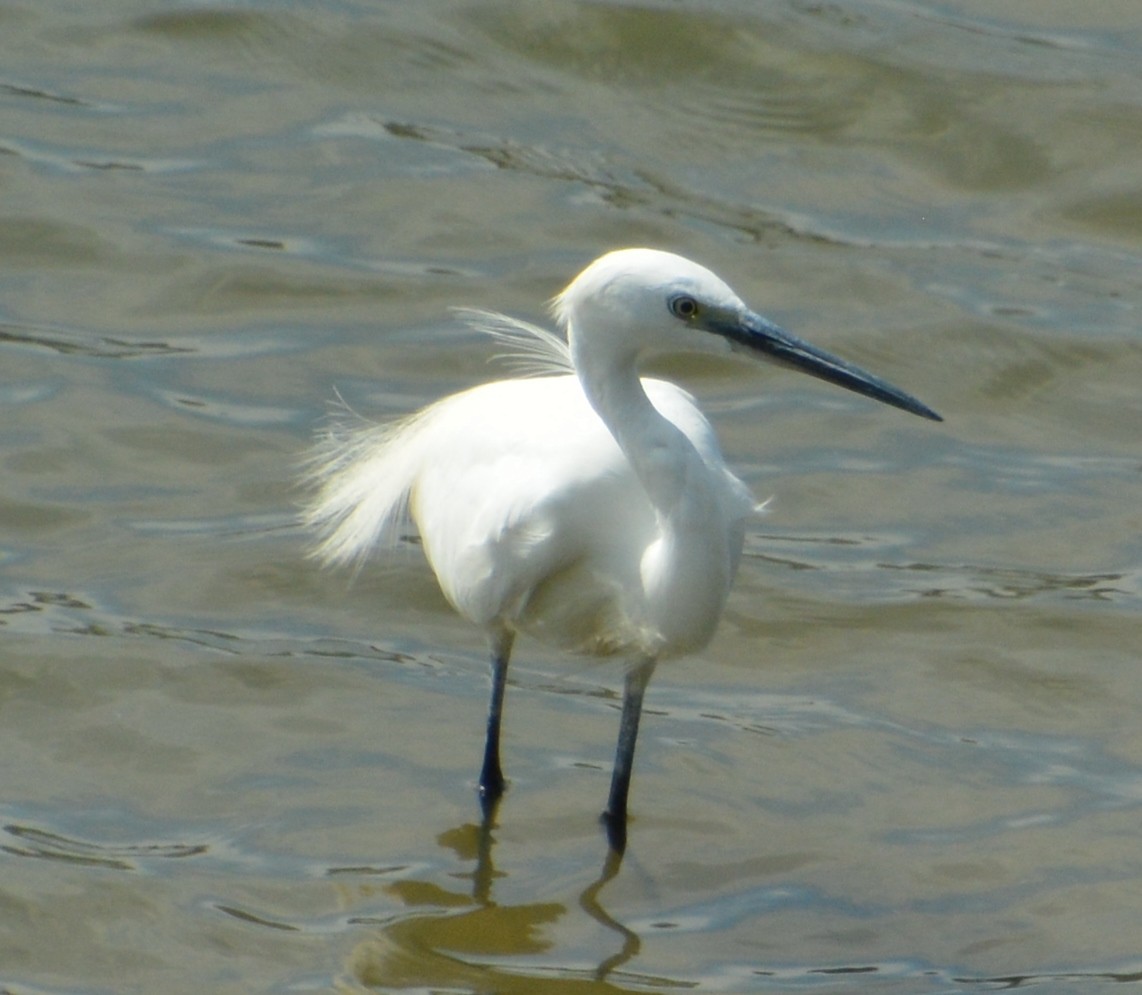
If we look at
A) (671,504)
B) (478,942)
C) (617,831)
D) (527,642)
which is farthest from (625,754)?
(527,642)

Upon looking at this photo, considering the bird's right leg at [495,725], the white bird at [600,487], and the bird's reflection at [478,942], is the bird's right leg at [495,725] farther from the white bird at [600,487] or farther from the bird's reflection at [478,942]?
the bird's reflection at [478,942]

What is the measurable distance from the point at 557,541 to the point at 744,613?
1.80 meters

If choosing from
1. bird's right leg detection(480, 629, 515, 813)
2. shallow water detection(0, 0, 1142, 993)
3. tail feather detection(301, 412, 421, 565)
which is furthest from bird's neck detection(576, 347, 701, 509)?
shallow water detection(0, 0, 1142, 993)

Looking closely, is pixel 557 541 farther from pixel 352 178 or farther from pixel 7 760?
pixel 352 178

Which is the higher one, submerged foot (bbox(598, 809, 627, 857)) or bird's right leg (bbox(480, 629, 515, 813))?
bird's right leg (bbox(480, 629, 515, 813))

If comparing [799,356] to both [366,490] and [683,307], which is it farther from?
[366,490]

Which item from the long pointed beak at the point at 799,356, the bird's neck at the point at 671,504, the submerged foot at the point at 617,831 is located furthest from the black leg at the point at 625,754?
the long pointed beak at the point at 799,356

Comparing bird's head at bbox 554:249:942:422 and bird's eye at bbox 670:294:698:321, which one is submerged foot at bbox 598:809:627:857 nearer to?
bird's head at bbox 554:249:942:422

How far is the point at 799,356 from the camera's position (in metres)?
4.14

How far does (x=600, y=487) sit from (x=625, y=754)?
76 cm

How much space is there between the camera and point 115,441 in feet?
22.4

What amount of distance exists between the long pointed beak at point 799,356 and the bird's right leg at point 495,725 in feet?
3.77

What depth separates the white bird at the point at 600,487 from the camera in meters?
4.07

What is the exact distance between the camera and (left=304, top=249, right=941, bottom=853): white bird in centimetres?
407
